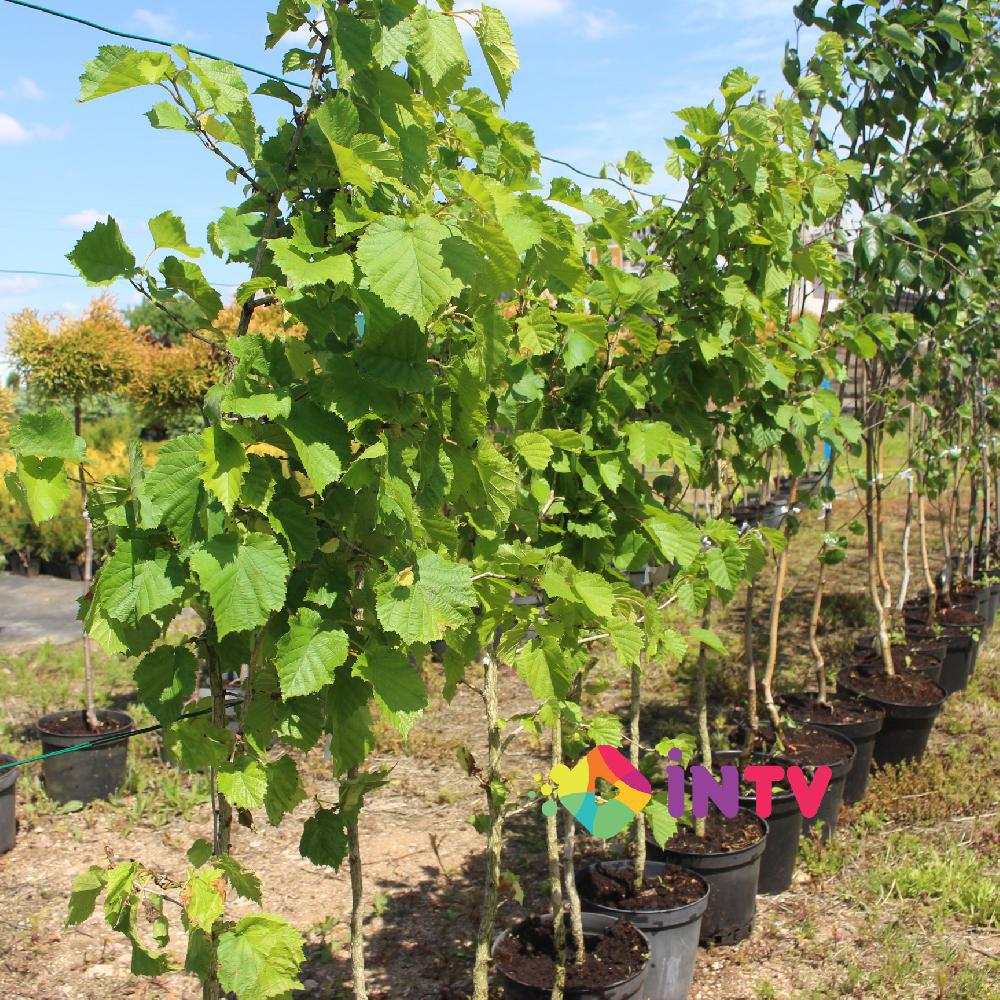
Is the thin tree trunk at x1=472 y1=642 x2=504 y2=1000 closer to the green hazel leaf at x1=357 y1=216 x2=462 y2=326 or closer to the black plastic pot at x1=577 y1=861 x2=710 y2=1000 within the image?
the black plastic pot at x1=577 y1=861 x2=710 y2=1000

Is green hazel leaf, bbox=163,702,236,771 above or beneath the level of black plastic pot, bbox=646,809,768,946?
above

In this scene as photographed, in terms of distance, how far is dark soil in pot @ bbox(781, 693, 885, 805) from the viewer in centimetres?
399

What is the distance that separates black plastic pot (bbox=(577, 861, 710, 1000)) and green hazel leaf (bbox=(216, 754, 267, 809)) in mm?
1597

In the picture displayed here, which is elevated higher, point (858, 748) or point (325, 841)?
point (325, 841)

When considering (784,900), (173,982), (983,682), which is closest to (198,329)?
(173,982)

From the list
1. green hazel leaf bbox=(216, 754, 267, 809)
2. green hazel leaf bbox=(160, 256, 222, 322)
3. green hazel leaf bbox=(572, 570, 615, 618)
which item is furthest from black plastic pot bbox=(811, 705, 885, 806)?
green hazel leaf bbox=(160, 256, 222, 322)

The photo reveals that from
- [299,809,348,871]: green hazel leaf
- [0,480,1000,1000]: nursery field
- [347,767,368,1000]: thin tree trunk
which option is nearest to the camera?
[299,809,348,871]: green hazel leaf

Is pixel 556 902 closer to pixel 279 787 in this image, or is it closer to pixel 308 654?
pixel 279 787

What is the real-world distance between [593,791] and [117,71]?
5.20 feet

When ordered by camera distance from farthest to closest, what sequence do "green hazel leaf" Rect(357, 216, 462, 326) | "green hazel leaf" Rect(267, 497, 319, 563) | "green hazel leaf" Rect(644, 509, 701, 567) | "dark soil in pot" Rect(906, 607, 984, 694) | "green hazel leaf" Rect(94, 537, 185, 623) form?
"dark soil in pot" Rect(906, 607, 984, 694), "green hazel leaf" Rect(644, 509, 701, 567), "green hazel leaf" Rect(267, 497, 319, 563), "green hazel leaf" Rect(94, 537, 185, 623), "green hazel leaf" Rect(357, 216, 462, 326)

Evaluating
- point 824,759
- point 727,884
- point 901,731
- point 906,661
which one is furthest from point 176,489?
point 906,661

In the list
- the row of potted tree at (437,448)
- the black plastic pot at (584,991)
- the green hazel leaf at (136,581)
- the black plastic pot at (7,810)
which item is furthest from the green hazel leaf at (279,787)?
the black plastic pot at (7,810)

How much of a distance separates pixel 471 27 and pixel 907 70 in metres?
3.20

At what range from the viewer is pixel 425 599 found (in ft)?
4.53
